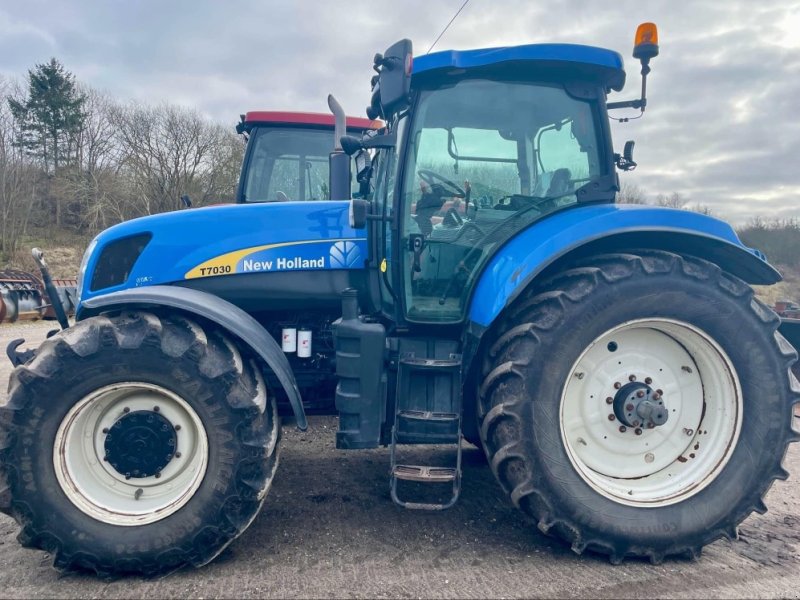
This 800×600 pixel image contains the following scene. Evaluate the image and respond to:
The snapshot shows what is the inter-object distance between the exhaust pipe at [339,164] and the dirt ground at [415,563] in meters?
1.71

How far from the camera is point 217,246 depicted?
108 inches

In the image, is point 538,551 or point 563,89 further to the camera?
point 563,89

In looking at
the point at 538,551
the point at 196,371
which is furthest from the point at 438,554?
the point at 196,371

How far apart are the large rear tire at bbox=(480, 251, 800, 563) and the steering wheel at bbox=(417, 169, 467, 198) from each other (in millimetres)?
619

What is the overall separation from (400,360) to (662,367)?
1242mm

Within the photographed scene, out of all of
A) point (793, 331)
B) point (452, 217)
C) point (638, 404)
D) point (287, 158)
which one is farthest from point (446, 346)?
point (793, 331)

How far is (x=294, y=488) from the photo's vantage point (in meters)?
3.14

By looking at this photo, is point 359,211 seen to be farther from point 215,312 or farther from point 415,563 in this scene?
point 415,563

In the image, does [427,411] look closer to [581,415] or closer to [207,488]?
[581,415]

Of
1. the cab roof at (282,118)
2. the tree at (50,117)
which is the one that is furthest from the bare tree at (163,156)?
the cab roof at (282,118)

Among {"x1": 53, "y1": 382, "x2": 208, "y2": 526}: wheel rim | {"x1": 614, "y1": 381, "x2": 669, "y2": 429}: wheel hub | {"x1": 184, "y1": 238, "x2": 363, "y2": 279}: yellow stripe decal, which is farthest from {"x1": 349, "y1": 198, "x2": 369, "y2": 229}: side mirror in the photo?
{"x1": 614, "y1": 381, "x2": 669, "y2": 429}: wheel hub

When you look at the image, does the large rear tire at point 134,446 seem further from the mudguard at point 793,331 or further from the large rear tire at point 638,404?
the mudguard at point 793,331

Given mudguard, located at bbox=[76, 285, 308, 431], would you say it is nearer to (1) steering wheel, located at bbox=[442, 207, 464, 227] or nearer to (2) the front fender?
(2) the front fender

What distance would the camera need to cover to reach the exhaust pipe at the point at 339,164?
2.99 meters
